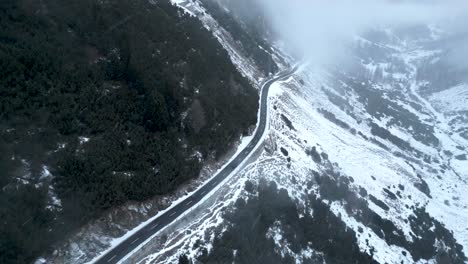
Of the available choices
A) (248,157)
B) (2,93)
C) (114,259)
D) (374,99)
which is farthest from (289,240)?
(374,99)

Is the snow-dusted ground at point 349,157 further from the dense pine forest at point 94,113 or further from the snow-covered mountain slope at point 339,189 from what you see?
the dense pine forest at point 94,113

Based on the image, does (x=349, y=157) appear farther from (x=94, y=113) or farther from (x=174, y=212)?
(x=94, y=113)

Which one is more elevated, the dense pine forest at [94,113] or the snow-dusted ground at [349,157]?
the snow-dusted ground at [349,157]

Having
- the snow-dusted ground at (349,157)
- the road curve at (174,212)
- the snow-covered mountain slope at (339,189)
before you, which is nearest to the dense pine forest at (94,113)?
the road curve at (174,212)

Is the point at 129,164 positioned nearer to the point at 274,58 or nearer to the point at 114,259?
the point at 114,259

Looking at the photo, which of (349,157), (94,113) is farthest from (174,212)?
(349,157)

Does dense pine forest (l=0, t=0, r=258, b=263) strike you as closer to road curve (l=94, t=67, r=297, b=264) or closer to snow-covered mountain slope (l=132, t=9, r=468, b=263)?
road curve (l=94, t=67, r=297, b=264)
